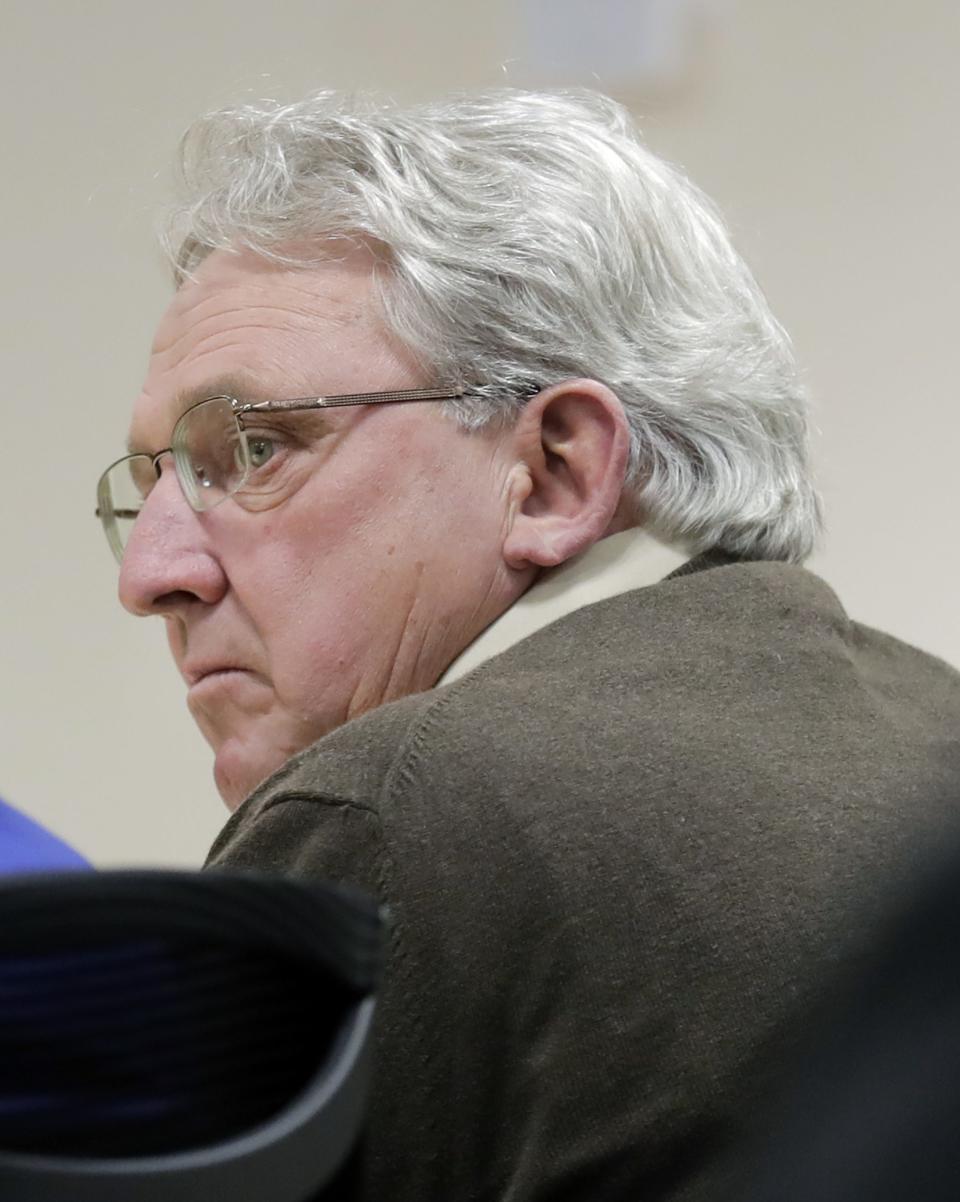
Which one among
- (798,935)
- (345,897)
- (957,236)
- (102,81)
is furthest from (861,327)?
(345,897)

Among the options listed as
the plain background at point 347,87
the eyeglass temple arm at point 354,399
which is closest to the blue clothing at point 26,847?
the eyeglass temple arm at point 354,399

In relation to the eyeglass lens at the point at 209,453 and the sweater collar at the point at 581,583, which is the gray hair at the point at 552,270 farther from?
the eyeglass lens at the point at 209,453

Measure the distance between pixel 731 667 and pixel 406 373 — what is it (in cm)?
40

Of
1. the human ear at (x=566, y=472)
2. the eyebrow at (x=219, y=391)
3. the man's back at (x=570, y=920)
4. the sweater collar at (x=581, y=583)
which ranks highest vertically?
the eyebrow at (x=219, y=391)

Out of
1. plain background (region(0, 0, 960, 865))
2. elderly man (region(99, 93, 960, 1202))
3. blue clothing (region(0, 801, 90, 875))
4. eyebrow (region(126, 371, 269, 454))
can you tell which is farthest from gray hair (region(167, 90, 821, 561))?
plain background (region(0, 0, 960, 865))

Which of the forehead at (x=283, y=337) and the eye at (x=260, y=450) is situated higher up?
the forehead at (x=283, y=337)

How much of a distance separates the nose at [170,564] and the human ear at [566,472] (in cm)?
26

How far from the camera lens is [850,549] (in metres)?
2.25

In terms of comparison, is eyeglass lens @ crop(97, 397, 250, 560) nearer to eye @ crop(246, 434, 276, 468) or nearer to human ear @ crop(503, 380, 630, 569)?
eye @ crop(246, 434, 276, 468)

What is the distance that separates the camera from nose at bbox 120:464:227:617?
4.15 feet

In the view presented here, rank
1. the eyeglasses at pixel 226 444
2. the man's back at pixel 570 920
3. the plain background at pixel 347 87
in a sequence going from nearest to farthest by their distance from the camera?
the man's back at pixel 570 920, the eyeglasses at pixel 226 444, the plain background at pixel 347 87

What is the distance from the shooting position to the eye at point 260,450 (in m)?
1.25

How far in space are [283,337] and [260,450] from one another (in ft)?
0.31

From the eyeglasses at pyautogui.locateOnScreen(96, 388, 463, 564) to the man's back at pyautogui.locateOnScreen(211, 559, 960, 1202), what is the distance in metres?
0.41
